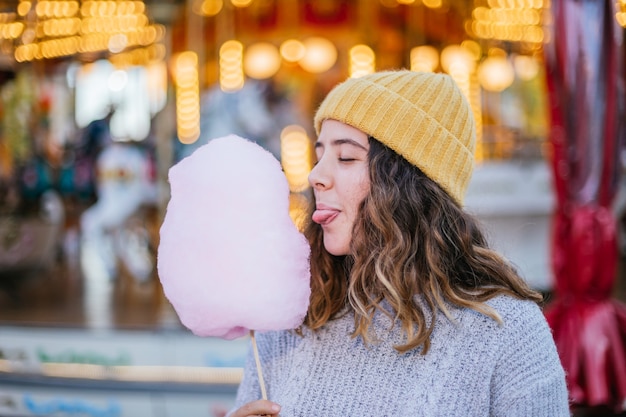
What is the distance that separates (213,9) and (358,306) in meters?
9.09

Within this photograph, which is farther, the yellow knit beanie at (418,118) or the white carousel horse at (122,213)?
the white carousel horse at (122,213)

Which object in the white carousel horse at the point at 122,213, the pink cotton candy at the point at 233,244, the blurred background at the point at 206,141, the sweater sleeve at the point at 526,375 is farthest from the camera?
the white carousel horse at the point at 122,213

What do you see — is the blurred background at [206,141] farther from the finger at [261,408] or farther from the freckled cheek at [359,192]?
the finger at [261,408]

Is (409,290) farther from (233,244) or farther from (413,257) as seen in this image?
(233,244)

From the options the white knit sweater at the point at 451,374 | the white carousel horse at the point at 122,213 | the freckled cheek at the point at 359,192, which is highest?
the freckled cheek at the point at 359,192

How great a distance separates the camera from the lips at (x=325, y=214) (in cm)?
148

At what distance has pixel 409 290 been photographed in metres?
1.43

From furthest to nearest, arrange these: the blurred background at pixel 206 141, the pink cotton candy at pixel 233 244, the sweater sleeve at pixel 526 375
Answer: the blurred background at pixel 206 141 < the pink cotton candy at pixel 233 244 < the sweater sleeve at pixel 526 375

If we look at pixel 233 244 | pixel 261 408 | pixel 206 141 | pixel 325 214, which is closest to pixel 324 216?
pixel 325 214

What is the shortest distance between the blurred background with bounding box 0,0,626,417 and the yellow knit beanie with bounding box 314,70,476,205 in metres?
0.32

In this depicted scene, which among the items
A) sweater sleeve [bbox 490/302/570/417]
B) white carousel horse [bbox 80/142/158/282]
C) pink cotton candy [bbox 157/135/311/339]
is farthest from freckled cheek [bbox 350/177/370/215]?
white carousel horse [bbox 80/142/158/282]

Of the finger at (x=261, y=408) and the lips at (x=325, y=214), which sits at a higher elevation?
the lips at (x=325, y=214)

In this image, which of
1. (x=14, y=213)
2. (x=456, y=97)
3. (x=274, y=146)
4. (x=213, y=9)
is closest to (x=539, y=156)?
(x=274, y=146)

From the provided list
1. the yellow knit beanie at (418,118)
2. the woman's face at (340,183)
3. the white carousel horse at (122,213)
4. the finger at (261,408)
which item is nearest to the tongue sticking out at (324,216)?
the woman's face at (340,183)
